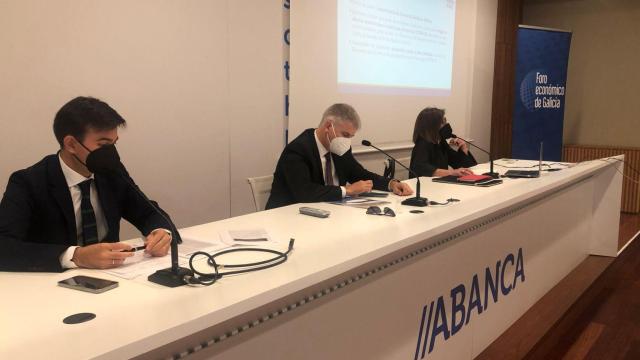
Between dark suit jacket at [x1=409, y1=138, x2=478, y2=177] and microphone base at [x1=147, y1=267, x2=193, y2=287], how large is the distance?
232 cm

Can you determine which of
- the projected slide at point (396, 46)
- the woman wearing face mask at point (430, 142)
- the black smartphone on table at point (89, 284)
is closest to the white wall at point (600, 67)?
the projected slide at point (396, 46)

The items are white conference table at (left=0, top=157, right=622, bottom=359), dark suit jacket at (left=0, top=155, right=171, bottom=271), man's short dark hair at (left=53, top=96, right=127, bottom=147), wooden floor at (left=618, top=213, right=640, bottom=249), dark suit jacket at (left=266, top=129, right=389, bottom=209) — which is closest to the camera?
white conference table at (left=0, top=157, right=622, bottom=359)

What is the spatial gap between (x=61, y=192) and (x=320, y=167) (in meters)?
1.27

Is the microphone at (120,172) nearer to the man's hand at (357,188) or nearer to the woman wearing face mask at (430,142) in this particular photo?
the man's hand at (357,188)

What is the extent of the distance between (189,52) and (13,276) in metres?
2.00

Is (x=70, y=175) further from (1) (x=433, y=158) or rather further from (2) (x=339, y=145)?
(1) (x=433, y=158)

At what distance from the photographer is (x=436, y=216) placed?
6.01 ft

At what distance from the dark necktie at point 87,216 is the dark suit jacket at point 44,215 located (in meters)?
0.03

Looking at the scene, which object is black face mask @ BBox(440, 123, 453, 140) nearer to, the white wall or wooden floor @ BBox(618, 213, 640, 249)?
wooden floor @ BBox(618, 213, 640, 249)

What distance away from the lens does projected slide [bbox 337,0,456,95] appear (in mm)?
3822

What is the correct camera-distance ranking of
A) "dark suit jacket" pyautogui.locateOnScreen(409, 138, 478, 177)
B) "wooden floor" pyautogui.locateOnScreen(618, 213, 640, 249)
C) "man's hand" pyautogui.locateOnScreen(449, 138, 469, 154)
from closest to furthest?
1. "dark suit jacket" pyautogui.locateOnScreen(409, 138, 478, 177)
2. "man's hand" pyautogui.locateOnScreen(449, 138, 469, 154)
3. "wooden floor" pyautogui.locateOnScreen(618, 213, 640, 249)

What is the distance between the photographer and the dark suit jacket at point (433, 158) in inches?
130

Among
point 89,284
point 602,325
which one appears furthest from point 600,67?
point 89,284

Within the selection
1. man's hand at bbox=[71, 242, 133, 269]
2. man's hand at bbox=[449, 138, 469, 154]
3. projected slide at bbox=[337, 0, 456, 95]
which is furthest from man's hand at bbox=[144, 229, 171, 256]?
man's hand at bbox=[449, 138, 469, 154]
